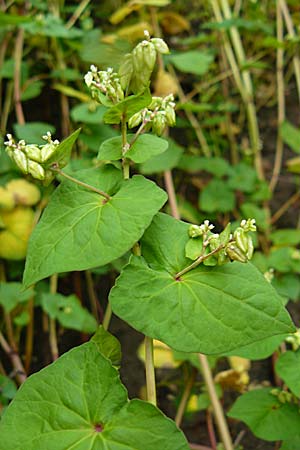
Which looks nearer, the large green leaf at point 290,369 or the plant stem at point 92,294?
the large green leaf at point 290,369

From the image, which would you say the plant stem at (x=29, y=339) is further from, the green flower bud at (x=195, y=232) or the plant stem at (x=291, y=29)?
the plant stem at (x=291, y=29)

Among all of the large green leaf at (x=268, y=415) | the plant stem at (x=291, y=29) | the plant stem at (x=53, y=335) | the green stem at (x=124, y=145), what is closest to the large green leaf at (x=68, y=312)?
the plant stem at (x=53, y=335)

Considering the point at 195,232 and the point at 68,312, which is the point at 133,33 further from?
the point at 195,232

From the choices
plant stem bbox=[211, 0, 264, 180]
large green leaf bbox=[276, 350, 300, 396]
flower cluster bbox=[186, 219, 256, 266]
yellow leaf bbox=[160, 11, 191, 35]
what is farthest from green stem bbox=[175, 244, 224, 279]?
yellow leaf bbox=[160, 11, 191, 35]

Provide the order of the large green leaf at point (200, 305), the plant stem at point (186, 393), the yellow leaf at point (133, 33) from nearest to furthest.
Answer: the large green leaf at point (200, 305) < the plant stem at point (186, 393) < the yellow leaf at point (133, 33)

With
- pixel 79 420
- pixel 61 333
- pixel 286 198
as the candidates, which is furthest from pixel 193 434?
pixel 286 198

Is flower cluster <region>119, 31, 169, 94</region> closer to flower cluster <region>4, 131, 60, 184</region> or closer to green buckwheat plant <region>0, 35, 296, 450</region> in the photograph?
green buckwheat plant <region>0, 35, 296, 450</region>

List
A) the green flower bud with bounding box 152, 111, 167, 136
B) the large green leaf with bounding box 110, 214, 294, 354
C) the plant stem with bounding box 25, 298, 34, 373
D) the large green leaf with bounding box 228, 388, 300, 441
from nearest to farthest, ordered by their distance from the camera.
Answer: the large green leaf with bounding box 110, 214, 294, 354, the green flower bud with bounding box 152, 111, 167, 136, the large green leaf with bounding box 228, 388, 300, 441, the plant stem with bounding box 25, 298, 34, 373
